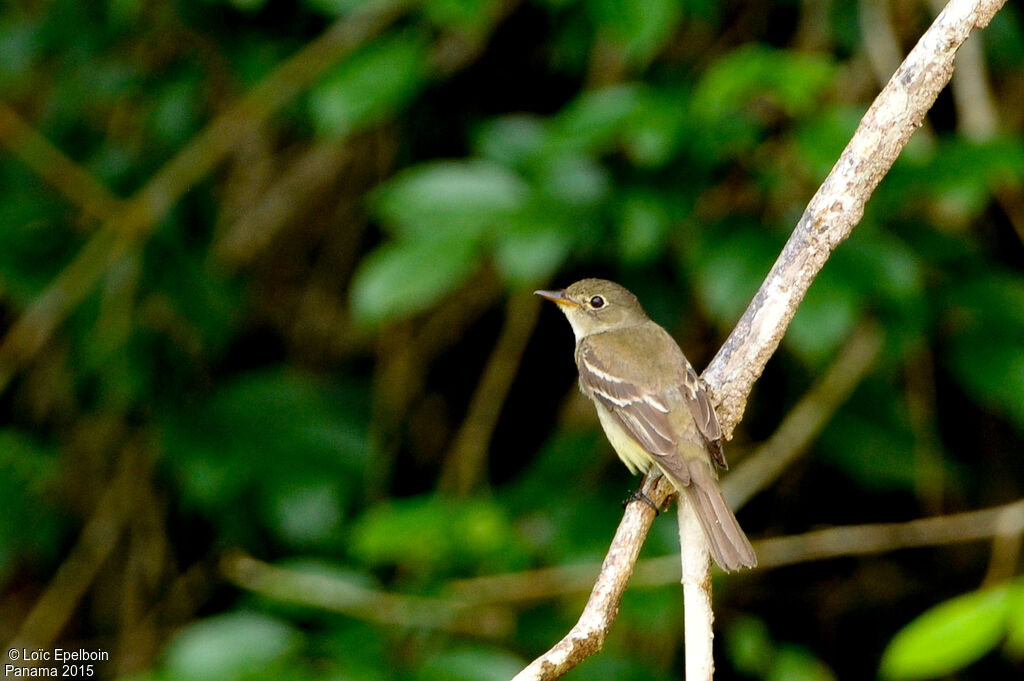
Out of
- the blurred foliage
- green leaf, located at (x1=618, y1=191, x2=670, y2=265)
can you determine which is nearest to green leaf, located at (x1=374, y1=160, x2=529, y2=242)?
the blurred foliage

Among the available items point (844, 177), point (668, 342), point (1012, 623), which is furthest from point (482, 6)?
point (1012, 623)

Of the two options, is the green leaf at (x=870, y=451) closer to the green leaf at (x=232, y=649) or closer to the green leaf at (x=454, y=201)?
the green leaf at (x=454, y=201)

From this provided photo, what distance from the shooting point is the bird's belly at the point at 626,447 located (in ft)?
12.1

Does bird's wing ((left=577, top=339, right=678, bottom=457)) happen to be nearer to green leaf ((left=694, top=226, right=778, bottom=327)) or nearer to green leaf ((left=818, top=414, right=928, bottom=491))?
green leaf ((left=694, top=226, right=778, bottom=327))

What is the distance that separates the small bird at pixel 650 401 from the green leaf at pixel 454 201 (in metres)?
0.67

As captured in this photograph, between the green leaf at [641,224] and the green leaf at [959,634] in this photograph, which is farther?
the green leaf at [641,224]

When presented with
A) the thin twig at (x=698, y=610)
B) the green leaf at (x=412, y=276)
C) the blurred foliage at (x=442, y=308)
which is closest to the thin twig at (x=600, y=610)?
the thin twig at (x=698, y=610)

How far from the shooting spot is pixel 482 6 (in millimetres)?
3693

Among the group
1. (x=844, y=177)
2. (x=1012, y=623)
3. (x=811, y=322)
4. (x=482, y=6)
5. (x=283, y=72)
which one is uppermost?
(x=283, y=72)

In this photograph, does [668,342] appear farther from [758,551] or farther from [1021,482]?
[1021,482]

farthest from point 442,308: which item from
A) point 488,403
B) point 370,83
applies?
point 370,83

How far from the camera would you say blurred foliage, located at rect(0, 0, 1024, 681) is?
3656 mm

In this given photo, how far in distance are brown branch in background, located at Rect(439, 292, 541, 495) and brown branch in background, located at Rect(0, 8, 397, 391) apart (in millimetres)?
1288

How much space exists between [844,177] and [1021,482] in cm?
385
